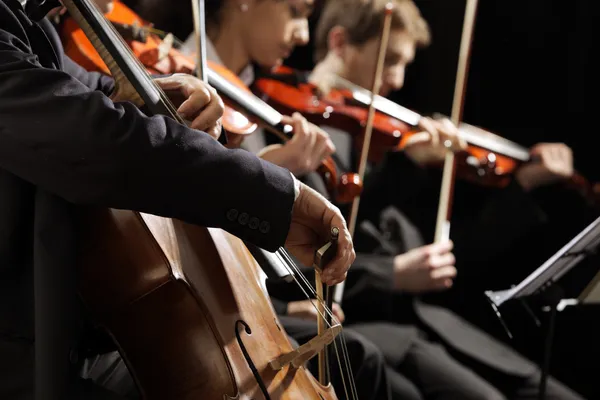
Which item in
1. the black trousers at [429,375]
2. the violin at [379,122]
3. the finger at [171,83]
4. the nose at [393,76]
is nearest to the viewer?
the finger at [171,83]

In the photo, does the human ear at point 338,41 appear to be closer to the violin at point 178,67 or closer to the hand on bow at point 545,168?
the hand on bow at point 545,168

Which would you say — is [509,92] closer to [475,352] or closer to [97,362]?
[475,352]

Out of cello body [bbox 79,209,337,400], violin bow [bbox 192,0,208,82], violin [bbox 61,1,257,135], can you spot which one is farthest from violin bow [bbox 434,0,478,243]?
cello body [bbox 79,209,337,400]

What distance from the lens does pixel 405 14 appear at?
7.50 feet

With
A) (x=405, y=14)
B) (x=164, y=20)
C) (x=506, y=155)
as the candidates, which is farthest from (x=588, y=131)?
(x=164, y=20)

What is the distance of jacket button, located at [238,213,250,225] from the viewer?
79 centimetres

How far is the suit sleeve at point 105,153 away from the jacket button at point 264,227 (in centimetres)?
3

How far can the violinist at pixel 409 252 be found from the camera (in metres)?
1.88

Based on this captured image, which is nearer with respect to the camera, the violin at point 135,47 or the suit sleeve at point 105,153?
the suit sleeve at point 105,153

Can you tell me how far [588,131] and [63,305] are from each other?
2.43m

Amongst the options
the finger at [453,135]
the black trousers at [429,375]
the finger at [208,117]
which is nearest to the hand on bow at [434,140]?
the finger at [453,135]

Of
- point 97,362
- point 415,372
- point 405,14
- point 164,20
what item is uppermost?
point 405,14

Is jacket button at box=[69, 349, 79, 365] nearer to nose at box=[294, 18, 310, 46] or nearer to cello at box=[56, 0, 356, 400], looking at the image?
cello at box=[56, 0, 356, 400]

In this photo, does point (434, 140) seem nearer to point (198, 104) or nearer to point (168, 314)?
point (198, 104)
